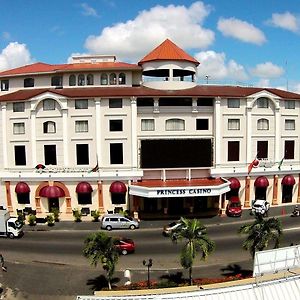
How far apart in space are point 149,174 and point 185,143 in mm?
6584

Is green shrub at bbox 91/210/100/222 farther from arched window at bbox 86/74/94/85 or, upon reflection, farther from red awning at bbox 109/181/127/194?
arched window at bbox 86/74/94/85

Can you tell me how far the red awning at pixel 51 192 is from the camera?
50844 millimetres

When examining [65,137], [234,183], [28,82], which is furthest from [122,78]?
[234,183]

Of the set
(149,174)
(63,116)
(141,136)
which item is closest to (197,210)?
(149,174)

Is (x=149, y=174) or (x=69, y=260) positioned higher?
(x=149, y=174)

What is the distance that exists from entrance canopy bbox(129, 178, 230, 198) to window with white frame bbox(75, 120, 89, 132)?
401 inches

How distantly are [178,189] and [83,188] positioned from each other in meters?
12.6

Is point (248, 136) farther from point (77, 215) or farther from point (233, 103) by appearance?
point (77, 215)

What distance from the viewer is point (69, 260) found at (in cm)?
3622

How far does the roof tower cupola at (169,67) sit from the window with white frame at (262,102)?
9.98m

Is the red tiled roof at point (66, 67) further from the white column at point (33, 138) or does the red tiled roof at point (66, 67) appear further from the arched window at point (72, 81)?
the white column at point (33, 138)

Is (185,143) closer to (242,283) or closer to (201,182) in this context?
(201,182)

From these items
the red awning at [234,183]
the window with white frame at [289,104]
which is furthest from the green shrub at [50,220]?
the window with white frame at [289,104]

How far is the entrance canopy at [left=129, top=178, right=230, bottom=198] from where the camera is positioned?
1909 inches
